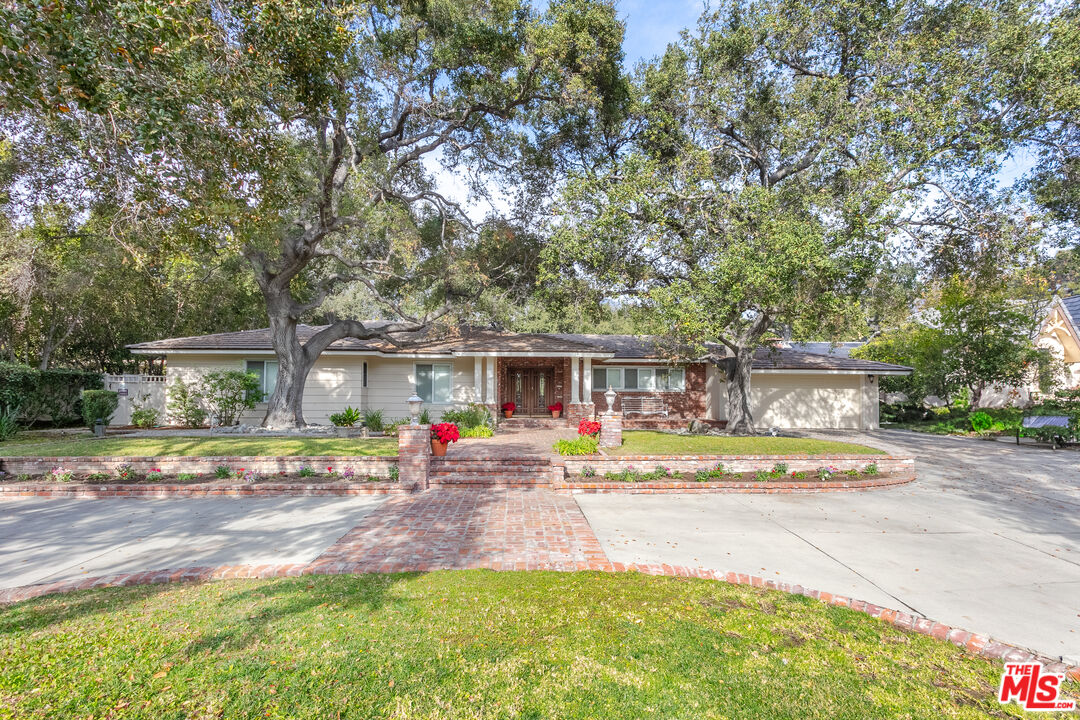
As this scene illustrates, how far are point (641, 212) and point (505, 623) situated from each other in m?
11.4

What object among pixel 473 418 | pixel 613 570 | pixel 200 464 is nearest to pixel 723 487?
pixel 613 570

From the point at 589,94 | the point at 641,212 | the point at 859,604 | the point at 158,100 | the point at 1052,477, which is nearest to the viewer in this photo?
the point at 859,604

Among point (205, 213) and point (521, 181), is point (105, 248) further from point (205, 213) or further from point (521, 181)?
point (521, 181)

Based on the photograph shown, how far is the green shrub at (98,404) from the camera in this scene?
45.7ft

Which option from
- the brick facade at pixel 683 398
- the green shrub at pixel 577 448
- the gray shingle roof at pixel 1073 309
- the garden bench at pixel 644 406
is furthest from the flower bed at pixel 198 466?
the gray shingle roof at pixel 1073 309

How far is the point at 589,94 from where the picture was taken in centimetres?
1145

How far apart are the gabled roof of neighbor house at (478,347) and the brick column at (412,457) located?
7.24 meters

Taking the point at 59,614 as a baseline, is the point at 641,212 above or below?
above

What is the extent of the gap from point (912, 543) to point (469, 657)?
Result: 5.73m

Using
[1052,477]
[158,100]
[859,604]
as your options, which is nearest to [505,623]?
[859,604]

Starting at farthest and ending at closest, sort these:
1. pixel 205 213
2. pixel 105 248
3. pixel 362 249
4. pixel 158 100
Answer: pixel 362 249 → pixel 105 248 → pixel 205 213 → pixel 158 100

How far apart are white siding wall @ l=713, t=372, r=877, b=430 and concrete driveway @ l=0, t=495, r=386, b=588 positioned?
55.0 ft

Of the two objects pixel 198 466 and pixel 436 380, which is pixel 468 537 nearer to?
pixel 198 466

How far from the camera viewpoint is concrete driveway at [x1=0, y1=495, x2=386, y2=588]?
4.96 m
